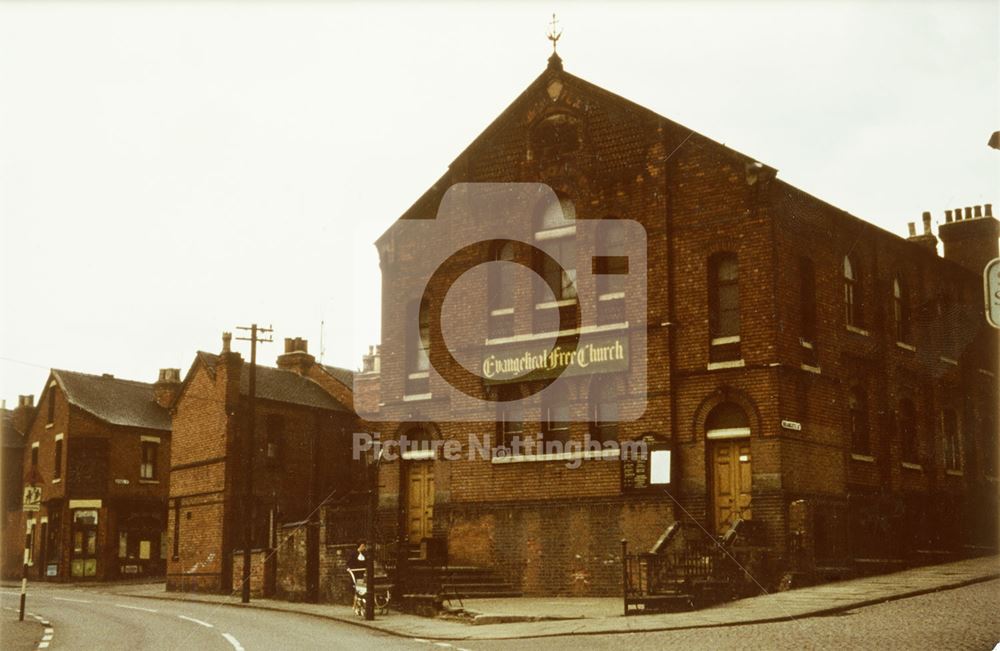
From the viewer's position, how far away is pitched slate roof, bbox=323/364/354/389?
47.4 m

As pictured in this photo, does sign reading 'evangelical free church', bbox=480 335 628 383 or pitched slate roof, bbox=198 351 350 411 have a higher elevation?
pitched slate roof, bbox=198 351 350 411

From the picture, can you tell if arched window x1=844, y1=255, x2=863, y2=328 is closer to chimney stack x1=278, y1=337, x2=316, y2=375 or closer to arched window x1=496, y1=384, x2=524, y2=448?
arched window x1=496, y1=384, x2=524, y2=448

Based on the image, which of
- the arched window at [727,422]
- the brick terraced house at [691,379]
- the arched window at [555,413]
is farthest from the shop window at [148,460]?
the arched window at [727,422]

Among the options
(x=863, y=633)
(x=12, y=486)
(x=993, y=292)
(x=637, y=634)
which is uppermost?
(x=993, y=292)

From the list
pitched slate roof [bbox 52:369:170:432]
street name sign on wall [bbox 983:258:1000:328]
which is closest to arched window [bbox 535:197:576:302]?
street name sign on wall [bbox 983:258:1000:328]

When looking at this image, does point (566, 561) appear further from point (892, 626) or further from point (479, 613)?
point (892, 626)

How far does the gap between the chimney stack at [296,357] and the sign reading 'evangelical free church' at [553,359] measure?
67.2 feet

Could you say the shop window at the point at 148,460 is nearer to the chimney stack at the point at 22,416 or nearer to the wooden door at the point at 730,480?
the chimney stack at the point at 22,416

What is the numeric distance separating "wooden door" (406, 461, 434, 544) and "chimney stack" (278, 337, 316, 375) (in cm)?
1797

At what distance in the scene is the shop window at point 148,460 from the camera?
1978 inches

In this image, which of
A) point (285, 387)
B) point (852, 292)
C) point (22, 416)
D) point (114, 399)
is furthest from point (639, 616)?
point (22, 416)

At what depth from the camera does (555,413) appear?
28.6 m

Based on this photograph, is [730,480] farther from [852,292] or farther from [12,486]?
[12,486]

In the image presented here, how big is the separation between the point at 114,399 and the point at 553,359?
96.8 ft
